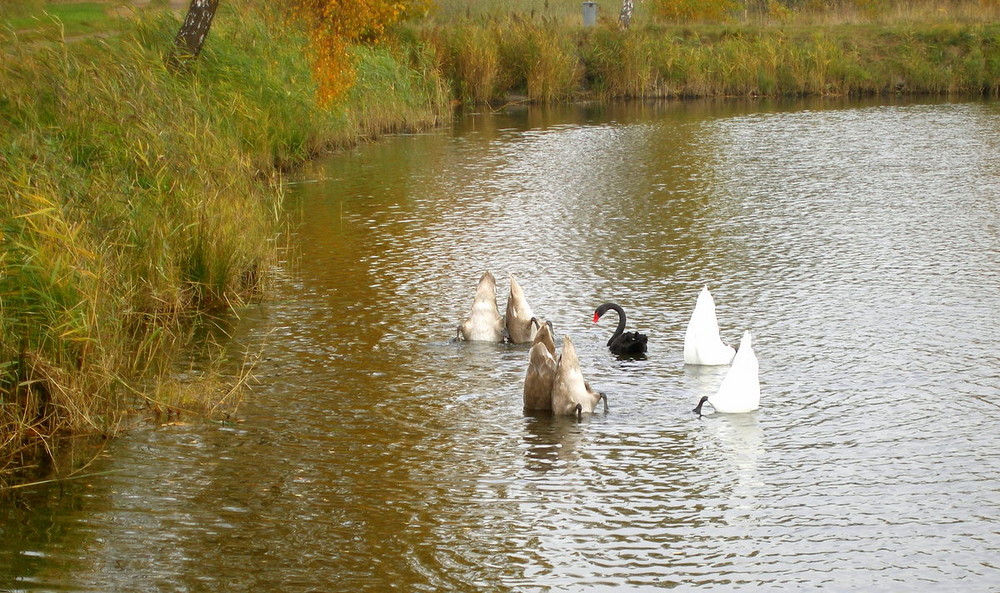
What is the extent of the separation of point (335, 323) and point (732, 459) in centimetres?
450

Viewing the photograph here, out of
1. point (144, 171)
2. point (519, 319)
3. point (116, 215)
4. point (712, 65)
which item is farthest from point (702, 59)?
point (116, 215)

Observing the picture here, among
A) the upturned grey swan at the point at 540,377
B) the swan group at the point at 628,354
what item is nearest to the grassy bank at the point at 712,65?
the swan group at the point at 628,354

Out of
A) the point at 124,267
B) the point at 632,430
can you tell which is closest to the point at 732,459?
the point at 632,430

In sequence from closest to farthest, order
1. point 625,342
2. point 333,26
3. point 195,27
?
point 625,342 → point 333,26 → point 195,27

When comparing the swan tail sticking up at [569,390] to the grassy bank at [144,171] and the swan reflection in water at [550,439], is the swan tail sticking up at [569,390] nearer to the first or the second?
the swan reflection in water at [550,439]

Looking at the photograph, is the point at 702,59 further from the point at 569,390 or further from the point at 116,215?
the point at 569,390

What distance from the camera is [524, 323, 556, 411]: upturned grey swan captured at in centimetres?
799

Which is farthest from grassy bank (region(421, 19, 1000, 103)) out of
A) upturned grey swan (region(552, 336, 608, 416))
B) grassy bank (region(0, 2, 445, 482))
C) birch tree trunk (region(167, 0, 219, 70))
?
upturned grey swan (region(552, 336, 608, 416))

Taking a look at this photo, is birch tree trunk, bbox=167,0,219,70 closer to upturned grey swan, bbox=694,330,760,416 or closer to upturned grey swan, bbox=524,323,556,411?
upturned grey swan, bbox=524,323,556,411

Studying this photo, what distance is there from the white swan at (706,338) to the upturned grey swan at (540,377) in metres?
1.44

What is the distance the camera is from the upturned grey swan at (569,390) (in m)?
7.84

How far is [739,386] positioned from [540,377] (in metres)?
1.38

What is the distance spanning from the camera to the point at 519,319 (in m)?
9.70

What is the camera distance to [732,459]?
7.16 meters
